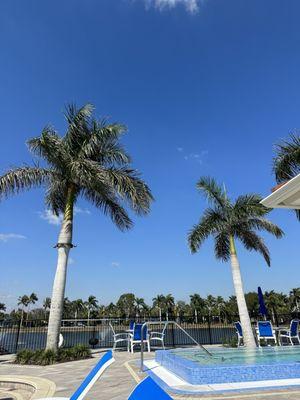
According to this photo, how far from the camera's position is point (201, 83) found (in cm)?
1474

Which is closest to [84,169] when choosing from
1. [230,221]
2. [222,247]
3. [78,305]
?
[230,221]

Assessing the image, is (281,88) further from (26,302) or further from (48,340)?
(26,302)

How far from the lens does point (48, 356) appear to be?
347 inches

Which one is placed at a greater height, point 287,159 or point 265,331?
point 287,159

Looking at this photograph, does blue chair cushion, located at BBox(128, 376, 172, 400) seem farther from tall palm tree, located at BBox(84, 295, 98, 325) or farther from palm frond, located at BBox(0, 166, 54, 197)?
tall palm tree, located at BBox(84, 295, 98, 325)

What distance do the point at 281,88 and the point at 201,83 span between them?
3.68m

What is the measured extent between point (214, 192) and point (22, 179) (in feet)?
26.6

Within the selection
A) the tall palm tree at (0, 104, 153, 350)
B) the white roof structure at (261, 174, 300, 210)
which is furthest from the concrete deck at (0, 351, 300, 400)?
the white roof structure at (261, 174, 300, 210)

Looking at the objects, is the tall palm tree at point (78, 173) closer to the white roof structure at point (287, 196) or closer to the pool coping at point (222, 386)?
the white roof structure at point (287, 196)

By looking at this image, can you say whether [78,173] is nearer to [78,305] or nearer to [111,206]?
[111,206]

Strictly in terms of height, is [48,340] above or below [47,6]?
below

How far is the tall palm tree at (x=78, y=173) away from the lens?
405 inches

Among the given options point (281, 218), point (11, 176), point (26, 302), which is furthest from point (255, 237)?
point (26, 302)

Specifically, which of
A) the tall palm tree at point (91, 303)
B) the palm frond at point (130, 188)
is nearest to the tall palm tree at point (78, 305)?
the tall palm tree at point (91, 303)
